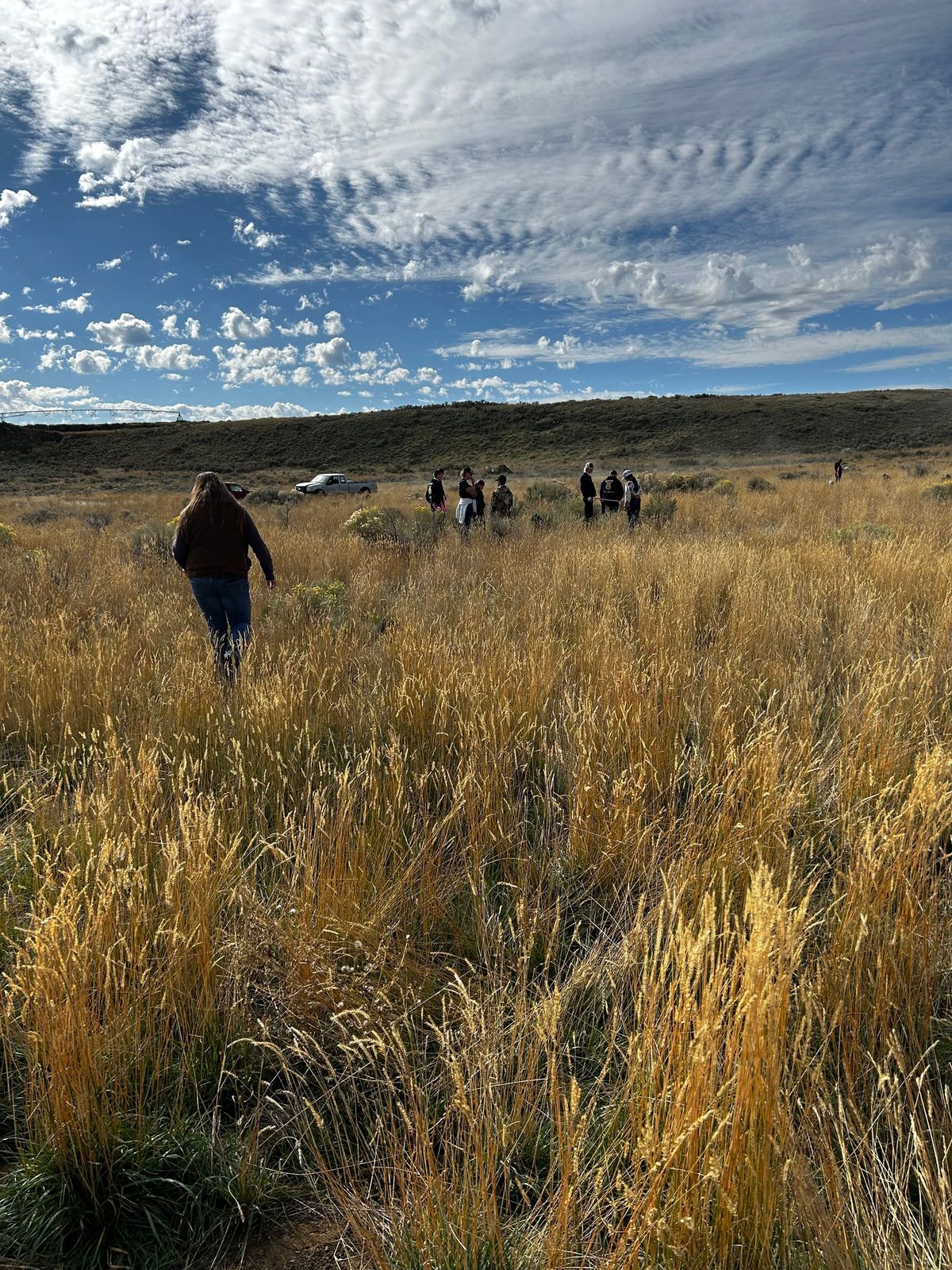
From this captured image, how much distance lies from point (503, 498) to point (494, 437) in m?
58.1

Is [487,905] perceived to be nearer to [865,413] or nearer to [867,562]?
[867,562]

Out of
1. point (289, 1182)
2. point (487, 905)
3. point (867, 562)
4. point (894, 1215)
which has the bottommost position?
point (289, 1182)

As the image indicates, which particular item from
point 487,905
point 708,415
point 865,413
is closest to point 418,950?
point 487,905

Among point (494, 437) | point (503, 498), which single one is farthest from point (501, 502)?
point (494, 437)

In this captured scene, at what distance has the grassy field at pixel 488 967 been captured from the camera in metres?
1.23

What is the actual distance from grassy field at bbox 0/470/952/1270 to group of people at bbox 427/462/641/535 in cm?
816

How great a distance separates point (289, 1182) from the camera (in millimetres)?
1566

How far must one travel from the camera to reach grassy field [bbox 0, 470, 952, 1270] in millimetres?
1227

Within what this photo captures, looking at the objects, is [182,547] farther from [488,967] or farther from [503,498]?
[503,498]

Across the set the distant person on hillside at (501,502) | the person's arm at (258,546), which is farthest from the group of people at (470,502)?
the person's arm at (258,546)

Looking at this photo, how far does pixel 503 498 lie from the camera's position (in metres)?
14.2

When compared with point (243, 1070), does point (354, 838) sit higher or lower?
higher

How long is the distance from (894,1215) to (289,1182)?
1229 mm

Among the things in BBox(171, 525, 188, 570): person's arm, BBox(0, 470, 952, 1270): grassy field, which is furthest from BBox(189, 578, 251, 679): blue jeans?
BBox(0, 470, 952, 1270): grassy field
